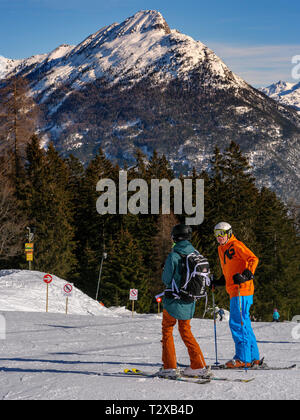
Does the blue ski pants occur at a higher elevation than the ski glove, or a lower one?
lower

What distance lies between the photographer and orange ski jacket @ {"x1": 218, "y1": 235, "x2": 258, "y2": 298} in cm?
737

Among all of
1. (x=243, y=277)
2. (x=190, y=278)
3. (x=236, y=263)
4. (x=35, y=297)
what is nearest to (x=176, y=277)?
(x=190, y=278)

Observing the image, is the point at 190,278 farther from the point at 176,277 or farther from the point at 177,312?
the point at 177,312

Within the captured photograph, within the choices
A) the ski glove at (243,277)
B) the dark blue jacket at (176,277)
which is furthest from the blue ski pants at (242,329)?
the dark blue jacket at (176,277)

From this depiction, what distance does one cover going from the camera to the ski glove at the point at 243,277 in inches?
280

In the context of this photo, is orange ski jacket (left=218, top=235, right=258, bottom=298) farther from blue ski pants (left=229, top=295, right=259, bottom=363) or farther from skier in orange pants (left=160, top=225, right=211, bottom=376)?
skier in orange pants (left=160, top=225, right=211, bottom=376)

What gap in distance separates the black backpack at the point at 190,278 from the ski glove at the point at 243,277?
2.54 feet

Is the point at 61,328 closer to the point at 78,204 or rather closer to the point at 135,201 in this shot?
the point at 135,201

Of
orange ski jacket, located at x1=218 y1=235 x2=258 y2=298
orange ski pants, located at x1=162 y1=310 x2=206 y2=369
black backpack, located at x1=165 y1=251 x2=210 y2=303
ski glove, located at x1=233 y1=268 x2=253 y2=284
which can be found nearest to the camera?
black backpack, located at x1=165 y1=251 x2=210 y2=303

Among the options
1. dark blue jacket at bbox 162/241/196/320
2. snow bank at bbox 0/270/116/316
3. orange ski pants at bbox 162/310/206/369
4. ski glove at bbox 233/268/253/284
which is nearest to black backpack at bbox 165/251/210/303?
dark blue jacket at bbox 162/241/196/320

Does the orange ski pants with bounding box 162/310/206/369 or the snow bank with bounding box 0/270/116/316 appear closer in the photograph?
the orange ski pants with bounding box 162/310/206/369

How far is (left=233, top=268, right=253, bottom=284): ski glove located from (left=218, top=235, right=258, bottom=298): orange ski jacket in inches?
4.0

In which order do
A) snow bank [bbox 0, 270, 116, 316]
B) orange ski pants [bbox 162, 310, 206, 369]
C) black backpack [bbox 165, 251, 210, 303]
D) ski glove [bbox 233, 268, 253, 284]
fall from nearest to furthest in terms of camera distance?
black backpack [bbox 165, 251, 210, 303] → orange ski pants [bbox 162, 310, 206, 369] → ski glove [bbox 233, 268, 253, 284] → snow bank [bbox 0, 270, 116, 316]
